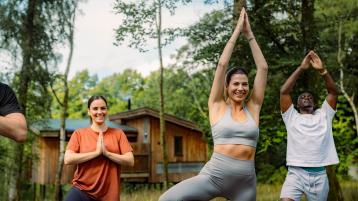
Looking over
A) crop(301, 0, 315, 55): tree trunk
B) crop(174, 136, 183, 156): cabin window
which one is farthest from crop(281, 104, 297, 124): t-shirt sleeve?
crop(174, 136, 183, 156): cabin window

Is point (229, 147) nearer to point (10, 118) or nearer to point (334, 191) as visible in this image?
point (10, 118)

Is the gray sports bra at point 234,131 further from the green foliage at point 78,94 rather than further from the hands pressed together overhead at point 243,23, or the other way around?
the green foliage at point 78,94

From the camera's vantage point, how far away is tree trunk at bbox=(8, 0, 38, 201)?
1698 cm

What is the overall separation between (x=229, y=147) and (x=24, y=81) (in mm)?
14645

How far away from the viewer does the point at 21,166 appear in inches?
679

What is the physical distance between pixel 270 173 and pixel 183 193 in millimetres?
21383

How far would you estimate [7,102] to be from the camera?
2604 mm

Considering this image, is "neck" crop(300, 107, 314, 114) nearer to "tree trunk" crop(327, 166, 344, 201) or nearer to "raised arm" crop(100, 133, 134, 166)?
"raised arm" crop(100, 133, 134, 166)

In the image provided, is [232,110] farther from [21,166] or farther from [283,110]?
[21,166]

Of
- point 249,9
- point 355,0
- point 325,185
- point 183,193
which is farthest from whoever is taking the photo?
point 355,0

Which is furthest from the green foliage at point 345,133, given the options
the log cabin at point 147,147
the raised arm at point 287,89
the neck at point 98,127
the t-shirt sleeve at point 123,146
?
the neck at point 98,127

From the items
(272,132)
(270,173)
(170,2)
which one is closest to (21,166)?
(170,2)

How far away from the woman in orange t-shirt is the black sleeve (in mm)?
2034

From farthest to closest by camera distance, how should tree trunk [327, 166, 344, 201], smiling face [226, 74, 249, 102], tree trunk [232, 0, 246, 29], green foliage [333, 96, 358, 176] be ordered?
1. green foliage [333, 96, 358, 176]
2. tree trunk [232, 0, 246, 29]
3. tree trunk [327, 166, 344, 201]
4. smiling face [226, 74, 249, 102]
